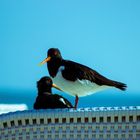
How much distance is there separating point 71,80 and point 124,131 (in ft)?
4.24

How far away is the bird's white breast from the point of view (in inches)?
410

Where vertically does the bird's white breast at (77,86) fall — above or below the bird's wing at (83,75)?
below

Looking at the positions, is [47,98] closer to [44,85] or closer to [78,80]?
[44,85]

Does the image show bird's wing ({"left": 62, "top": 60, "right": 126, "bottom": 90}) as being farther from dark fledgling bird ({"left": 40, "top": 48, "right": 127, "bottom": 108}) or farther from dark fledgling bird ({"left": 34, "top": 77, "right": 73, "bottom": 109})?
dark fledgling bird ({"left": 34, "top": 77, "right": 73, "bottom": 109})

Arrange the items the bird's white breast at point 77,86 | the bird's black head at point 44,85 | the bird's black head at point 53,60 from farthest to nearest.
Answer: the bird's black head at point 44,85, the bird's black head at point 53,60, the bird's white breast at point 77,86

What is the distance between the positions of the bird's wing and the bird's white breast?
7 centimetres

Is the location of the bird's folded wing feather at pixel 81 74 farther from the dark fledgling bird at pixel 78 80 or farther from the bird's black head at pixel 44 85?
the bird's black head at pixel 44 85

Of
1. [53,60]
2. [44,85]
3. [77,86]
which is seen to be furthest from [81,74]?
[44,85]

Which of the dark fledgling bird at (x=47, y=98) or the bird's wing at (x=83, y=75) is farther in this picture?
the dark fledgling bird at (x=47, y=98)

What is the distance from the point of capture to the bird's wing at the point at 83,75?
10.4 meters

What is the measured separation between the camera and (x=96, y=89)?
10570 mm

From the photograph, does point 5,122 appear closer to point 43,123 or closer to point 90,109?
point 43,123

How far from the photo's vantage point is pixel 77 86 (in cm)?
1043

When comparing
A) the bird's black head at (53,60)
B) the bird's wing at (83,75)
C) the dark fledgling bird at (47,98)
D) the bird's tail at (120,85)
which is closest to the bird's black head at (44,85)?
the dark fledgling bird at (47,98)
